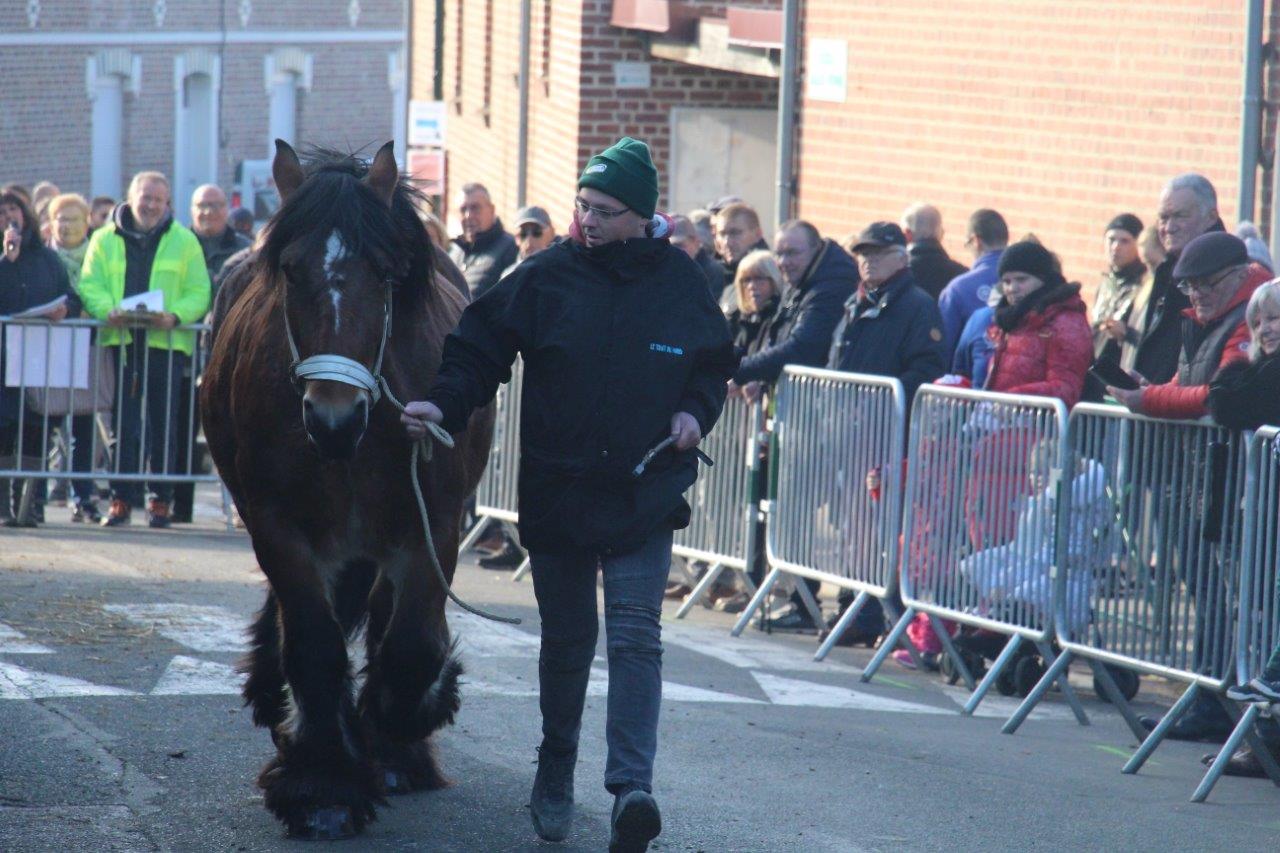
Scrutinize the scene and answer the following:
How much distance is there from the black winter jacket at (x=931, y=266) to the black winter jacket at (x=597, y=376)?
645 centimetres

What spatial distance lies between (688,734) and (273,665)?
1.64 meters

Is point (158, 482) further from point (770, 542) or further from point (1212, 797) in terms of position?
point (1212, 797)

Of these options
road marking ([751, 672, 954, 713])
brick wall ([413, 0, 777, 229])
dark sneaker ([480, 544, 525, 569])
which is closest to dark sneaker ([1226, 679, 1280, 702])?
road marking ([751, 672, 954, 713])

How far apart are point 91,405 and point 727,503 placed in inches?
178

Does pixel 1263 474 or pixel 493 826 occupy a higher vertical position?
pixel 1263 474

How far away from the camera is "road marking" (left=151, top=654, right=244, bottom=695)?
7.59 m

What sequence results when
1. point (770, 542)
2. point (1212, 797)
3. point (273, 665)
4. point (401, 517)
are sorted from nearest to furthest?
point (401, 517) < point (273, 665) < point (1212, 797) < point (770, 542)

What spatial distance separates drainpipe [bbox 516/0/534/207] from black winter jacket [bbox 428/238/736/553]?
17.3m

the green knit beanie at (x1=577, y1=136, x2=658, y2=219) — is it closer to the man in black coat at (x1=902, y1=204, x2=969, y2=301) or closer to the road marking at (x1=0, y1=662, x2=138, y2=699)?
the road marking at (x1=0, y1=662, x2=138, y2=699)

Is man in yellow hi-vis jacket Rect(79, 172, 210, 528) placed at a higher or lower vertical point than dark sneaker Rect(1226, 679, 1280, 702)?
higher

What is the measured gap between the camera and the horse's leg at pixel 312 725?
5773 millimetres

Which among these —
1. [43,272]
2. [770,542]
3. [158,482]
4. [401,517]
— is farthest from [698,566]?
[401,517]

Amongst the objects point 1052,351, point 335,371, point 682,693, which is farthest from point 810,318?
point 335,371

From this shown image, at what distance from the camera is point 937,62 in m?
14.9
